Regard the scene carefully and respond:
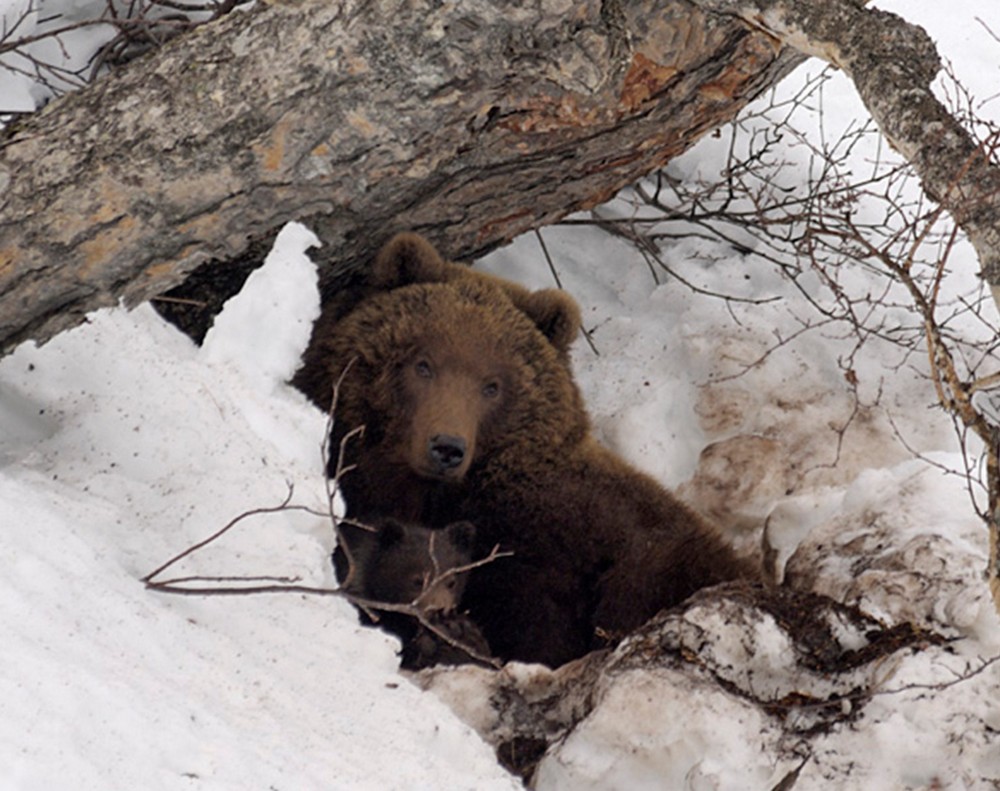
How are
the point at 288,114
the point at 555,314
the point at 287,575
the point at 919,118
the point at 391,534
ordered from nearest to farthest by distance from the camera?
1. the point at 919,118
2. the point at 287,575
3. the point at 288,114
4. the point at 391,534
5. the point at 555,314

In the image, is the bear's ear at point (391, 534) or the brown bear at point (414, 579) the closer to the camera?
the brown bear at point (414, 579)

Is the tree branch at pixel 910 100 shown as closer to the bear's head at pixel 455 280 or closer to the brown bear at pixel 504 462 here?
the bear's head at pixel 455 280

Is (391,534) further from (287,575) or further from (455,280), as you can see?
(287,575)

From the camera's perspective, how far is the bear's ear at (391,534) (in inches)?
204

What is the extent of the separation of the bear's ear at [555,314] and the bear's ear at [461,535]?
3.24 ft

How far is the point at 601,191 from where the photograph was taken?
209 inches

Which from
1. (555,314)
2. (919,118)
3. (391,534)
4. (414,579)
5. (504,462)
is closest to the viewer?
(919,118)

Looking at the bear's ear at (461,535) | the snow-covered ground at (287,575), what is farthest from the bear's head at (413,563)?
the snow-covered ground at (287,575)

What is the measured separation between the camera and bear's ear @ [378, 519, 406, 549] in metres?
5.18

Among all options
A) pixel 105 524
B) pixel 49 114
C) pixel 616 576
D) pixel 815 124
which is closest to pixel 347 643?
pixel 105 524

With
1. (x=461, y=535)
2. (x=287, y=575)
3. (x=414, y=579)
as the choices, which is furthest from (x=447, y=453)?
(x=287, y=575)

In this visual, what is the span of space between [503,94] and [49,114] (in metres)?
1.43

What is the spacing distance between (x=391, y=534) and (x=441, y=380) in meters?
0.66

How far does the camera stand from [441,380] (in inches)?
214
